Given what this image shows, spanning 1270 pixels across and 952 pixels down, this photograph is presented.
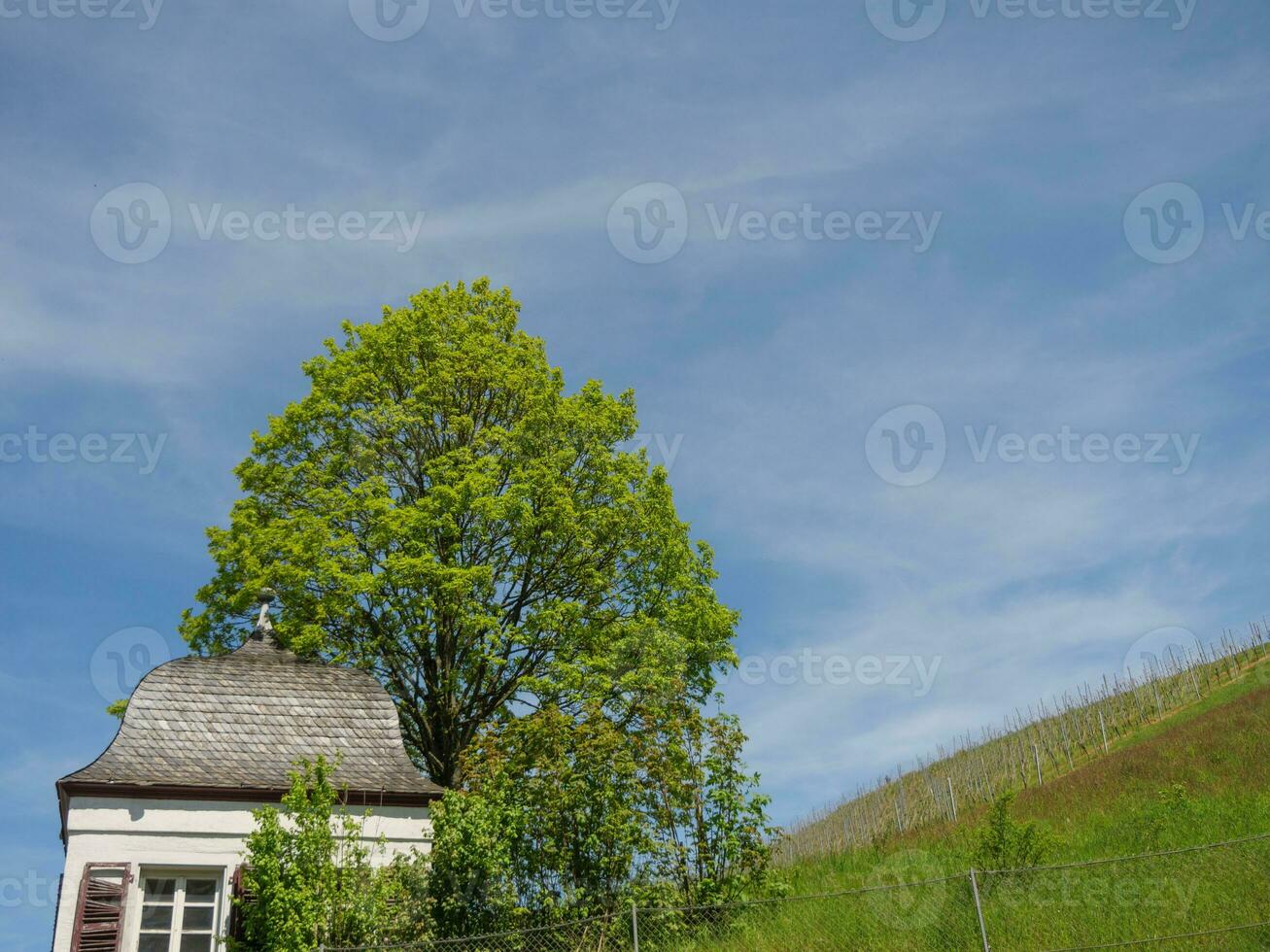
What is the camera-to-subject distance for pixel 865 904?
14328 mm

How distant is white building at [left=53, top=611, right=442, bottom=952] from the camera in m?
14.3

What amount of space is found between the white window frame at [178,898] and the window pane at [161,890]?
4cm

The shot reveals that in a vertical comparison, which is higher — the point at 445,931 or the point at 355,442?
the point at 355,442

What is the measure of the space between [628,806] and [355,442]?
37.1 ft

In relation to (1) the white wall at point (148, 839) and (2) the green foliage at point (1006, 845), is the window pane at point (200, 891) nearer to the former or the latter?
(1) the white wall at point (148, 839)

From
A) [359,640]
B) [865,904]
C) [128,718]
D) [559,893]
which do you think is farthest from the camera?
[359,640]

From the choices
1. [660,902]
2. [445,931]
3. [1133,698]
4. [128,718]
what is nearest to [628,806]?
[660,902]

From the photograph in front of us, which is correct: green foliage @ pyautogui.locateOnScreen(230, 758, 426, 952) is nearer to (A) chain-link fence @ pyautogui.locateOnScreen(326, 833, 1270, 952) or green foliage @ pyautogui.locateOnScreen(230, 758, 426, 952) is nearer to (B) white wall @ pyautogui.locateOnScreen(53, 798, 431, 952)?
(B) white wall @ pyautogui.locateOnScreen(53, 798, 431, 952)

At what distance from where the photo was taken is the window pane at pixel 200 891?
14.8 metres

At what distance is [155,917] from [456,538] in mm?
9494

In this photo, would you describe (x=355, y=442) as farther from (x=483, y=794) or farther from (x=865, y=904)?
(x=865, y=904)

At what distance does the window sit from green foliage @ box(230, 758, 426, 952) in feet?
2.60

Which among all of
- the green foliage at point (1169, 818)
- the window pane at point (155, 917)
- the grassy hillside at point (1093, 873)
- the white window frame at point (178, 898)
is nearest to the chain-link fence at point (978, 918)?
the grassy hillside at point (1093, 873)

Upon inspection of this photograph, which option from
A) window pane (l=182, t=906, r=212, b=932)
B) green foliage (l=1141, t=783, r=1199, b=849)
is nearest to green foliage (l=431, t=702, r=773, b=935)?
window pane (l=182, t=906, r=212, b=932)
